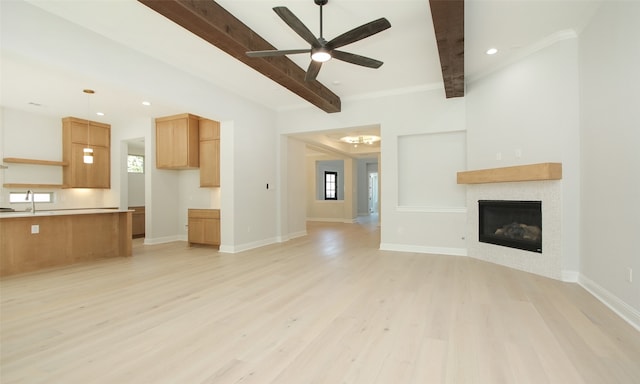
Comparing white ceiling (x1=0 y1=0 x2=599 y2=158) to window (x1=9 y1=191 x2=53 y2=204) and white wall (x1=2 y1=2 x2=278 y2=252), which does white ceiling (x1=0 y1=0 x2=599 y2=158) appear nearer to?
white wall (x1=2 y1=2 x2=278 y2=252)

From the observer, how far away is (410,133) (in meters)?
5.54

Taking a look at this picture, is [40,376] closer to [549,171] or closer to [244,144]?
[244,144]

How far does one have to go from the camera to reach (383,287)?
341 centimetres

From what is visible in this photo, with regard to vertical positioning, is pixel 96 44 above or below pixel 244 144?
above

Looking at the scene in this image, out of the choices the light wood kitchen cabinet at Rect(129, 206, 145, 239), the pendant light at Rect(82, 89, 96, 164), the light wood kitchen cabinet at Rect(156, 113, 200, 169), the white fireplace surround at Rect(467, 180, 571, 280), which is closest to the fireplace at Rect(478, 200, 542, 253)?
the white fireplace surround at Rect(467, 180, 571, 280)

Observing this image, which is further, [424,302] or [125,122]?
[125,122]

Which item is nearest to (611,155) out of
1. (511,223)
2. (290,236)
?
(511,223)

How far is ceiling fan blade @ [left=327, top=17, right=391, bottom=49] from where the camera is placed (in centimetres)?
269

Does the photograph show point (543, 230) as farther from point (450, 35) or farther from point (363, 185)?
point (363, 185)

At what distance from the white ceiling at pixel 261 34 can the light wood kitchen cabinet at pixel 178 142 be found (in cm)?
146

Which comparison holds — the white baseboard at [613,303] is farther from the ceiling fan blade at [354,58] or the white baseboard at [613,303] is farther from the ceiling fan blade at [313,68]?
the ceiling fan blade at [313,68]

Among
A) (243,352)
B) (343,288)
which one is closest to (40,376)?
(243,352)

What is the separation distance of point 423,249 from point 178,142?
18.1 ft

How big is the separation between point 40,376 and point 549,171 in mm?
5013
